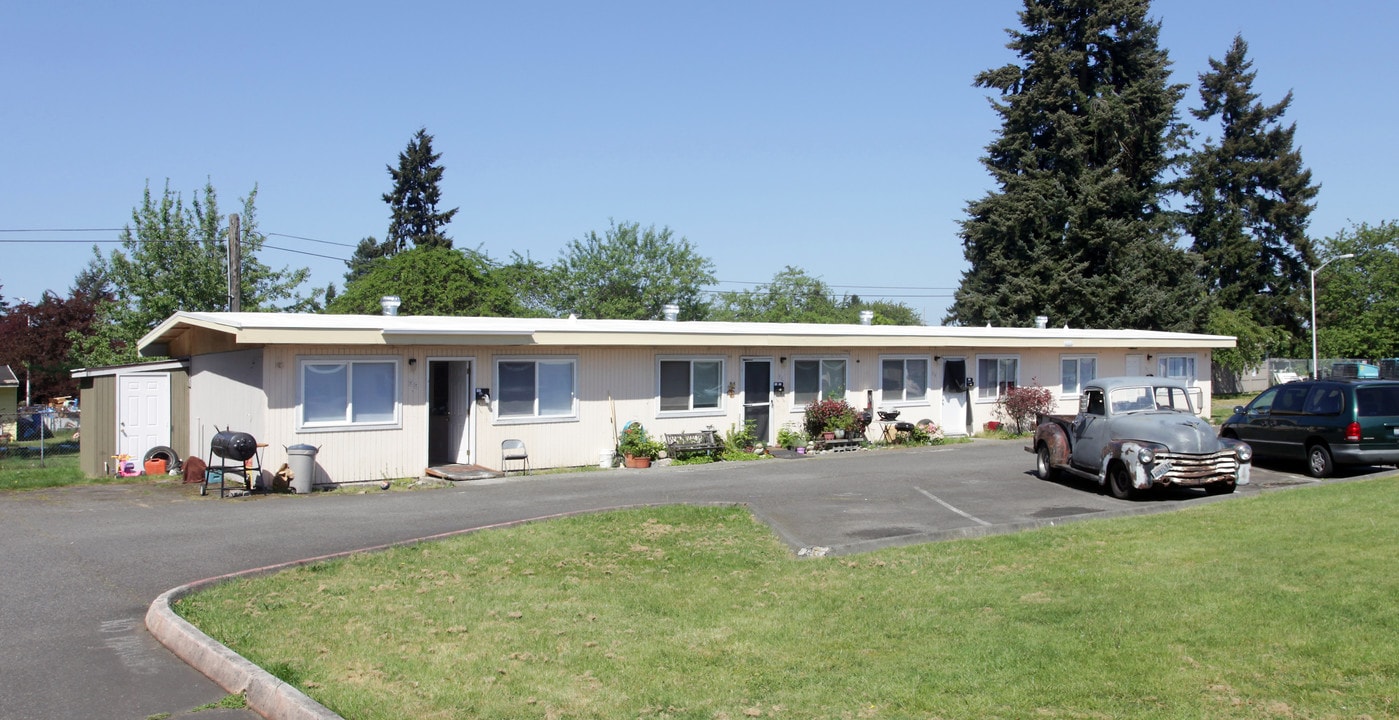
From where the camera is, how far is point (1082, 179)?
1599 inches

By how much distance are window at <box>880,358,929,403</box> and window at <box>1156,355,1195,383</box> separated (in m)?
9.50

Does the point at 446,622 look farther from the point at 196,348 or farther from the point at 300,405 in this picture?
the point at 196,348

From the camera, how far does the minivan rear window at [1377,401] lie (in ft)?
50.9

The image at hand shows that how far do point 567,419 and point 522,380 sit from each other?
1156mm

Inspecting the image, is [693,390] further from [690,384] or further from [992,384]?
[992,384]

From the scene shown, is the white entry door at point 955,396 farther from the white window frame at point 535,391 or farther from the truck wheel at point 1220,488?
the truck wheel at point 1220,488

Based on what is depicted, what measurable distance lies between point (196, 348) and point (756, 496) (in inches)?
464

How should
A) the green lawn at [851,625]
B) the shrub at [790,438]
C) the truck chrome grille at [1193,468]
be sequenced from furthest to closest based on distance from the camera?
the shrub at [790,438]
the truck chrome grille at [1193,468]
the green lawn at [851,625]

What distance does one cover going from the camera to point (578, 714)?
17.9ft

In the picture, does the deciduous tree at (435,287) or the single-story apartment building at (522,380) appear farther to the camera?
the deciduous tree at (435,287)

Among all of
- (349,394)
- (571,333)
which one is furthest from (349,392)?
(571,333)

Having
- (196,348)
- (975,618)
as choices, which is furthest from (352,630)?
(196,348)

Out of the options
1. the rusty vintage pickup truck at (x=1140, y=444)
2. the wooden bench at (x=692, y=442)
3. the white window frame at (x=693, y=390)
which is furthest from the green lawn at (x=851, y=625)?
the white window frame at (x=693, y=390)

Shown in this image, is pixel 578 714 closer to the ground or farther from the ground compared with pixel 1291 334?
closer to the ground
